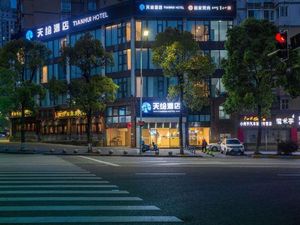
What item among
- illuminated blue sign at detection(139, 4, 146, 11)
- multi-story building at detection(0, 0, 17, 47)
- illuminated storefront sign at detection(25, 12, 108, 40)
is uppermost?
multi-story building at detection(0, 0, 17, 47)

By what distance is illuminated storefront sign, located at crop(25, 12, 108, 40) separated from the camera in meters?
67.1

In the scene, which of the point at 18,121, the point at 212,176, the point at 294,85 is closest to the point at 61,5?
the point at 18,121

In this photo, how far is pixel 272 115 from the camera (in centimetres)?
6384

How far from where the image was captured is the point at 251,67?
146 ft

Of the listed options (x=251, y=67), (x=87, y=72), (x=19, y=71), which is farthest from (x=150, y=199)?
(x=19, y=71)

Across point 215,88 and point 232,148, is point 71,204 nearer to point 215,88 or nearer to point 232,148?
point 232,148

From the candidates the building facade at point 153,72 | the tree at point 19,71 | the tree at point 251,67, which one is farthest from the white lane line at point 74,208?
the building facade at point 153,72

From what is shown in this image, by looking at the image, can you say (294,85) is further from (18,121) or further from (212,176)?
(18,121)

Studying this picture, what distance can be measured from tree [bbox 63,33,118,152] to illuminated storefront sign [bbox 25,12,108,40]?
19.5 metres

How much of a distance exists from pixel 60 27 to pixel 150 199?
61827 mm

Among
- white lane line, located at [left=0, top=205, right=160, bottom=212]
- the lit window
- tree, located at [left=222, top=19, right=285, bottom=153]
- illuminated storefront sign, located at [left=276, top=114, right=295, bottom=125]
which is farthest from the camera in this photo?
the lit window

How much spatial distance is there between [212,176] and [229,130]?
44214 mm

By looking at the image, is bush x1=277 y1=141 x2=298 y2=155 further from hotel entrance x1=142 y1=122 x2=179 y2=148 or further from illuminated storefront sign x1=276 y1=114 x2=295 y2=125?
hotel entrance x1=142 y1=122 x2=179 y2=148

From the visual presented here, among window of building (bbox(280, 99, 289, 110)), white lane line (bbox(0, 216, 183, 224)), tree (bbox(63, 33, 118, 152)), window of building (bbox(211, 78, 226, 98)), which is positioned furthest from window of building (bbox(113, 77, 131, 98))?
white lane line (bbox(0, 216, 183, 224))
